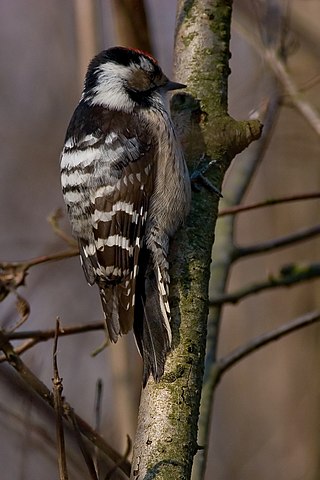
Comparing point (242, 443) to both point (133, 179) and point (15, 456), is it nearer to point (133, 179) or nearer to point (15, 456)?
point (15, 456)

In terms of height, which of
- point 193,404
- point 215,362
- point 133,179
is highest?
point 133,179

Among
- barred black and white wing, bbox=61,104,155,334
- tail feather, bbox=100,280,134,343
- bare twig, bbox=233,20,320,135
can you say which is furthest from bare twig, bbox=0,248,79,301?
bare twig, bbox=233,20,320,135

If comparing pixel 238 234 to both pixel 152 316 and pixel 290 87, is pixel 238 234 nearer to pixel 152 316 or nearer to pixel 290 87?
pixel 290 87

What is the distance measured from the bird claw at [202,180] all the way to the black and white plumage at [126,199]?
0.04 metres

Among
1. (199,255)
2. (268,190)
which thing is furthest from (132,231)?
(268,190)

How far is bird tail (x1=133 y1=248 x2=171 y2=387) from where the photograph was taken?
266 centimetres

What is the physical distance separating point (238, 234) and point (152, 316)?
4018mm

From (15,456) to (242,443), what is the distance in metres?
1.86

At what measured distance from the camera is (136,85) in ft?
12.7

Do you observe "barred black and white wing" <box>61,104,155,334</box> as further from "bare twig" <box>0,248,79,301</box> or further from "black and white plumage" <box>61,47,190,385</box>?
"bare twig" <box>0,248,79,301</box>

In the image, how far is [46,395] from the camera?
2248 millimetres

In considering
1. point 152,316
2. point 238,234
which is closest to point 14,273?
point 152,316

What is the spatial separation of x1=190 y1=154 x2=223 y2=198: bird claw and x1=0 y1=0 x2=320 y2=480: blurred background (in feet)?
6.42

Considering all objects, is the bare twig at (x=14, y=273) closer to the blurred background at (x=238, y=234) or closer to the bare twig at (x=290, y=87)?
the bare twig at (x=290, y=87)
